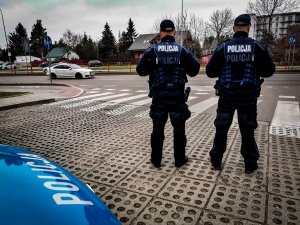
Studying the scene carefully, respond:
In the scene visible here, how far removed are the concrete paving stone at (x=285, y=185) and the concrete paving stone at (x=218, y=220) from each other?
73 centimetres

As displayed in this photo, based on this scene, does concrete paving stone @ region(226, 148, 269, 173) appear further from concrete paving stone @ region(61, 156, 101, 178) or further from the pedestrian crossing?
concrete paving stone @ region(61, 156, 101, 178)

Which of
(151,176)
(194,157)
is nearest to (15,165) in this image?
(151,176)

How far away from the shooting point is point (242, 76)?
3125 millimetres

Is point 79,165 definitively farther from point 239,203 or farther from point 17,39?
point 17,39

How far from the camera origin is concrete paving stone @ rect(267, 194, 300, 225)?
93.3 inches

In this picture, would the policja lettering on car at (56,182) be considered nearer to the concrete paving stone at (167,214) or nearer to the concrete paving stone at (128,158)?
the concrete paving stone at (167,214)

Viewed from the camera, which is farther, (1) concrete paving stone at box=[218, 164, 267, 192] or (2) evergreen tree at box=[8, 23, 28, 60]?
(2) evergreen tree at box=[8, 23, 28, 60]

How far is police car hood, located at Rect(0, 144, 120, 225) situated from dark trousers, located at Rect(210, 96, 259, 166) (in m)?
2.13

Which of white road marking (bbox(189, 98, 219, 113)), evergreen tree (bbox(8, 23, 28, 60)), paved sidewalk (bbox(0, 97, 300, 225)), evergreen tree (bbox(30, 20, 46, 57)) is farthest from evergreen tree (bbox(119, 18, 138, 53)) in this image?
paved sidewalk (bbox(0, 97, 300, 225))

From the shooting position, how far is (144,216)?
8.13 feet

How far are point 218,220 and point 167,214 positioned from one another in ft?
1.60

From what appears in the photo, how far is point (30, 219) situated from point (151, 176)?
214cm

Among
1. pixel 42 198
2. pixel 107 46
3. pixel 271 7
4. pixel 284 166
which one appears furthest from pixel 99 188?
pixel 107 46

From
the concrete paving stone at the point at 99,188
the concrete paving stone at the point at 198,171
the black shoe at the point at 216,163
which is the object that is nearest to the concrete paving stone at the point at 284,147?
the black shoe at the point at 216,163
